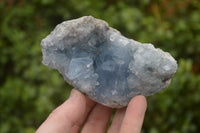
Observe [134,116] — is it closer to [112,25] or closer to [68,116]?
[68,116]

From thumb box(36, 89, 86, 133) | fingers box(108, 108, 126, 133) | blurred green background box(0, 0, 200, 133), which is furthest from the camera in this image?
blurred green background box(0, 0, 200, 133)

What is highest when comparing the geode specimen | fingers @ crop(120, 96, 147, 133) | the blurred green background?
the geode specimen

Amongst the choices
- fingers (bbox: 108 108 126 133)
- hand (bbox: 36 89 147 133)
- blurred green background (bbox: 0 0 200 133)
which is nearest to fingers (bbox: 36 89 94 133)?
hand (bbox: 36 89 147 133)

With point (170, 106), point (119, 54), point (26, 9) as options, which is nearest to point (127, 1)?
point (26, 9)

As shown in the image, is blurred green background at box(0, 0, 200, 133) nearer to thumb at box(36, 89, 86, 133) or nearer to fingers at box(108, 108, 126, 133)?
fingers at box(108, 108, 126, 133)

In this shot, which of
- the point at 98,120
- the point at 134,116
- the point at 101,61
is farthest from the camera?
the point at 98,120

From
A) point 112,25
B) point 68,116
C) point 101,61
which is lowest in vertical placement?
point 112,25

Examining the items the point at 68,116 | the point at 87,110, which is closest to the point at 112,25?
the point at 87,110

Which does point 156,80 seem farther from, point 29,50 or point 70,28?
point 29,50

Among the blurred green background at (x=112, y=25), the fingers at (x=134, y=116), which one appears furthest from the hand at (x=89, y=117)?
the blurred green background at (x=112, y=25)
